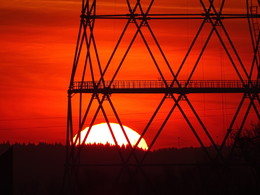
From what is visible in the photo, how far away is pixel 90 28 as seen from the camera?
38.1 metres

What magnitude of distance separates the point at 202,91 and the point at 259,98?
272 centimetres

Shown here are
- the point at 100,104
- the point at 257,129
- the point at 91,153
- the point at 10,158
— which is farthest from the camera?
the point at 91,153

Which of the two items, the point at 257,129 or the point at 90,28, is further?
the point at 257,129

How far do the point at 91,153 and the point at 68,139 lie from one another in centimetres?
3698

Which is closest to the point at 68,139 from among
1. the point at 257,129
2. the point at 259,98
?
the point at 259,98

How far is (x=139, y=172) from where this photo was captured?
58.3 metres

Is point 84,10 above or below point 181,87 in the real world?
above

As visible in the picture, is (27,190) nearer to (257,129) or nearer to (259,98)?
(257,129)

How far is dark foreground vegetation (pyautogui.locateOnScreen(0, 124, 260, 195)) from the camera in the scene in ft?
126

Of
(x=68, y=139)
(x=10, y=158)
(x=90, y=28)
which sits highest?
(x=90, y=28)

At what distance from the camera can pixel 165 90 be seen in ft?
123

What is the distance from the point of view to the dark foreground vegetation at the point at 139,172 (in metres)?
38.5

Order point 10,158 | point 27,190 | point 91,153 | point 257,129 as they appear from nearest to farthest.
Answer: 1. point 10,158
2. point 257,129
3. point 27,190
4. point 91,153

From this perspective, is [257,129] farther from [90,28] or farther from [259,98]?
A: [90,28]
